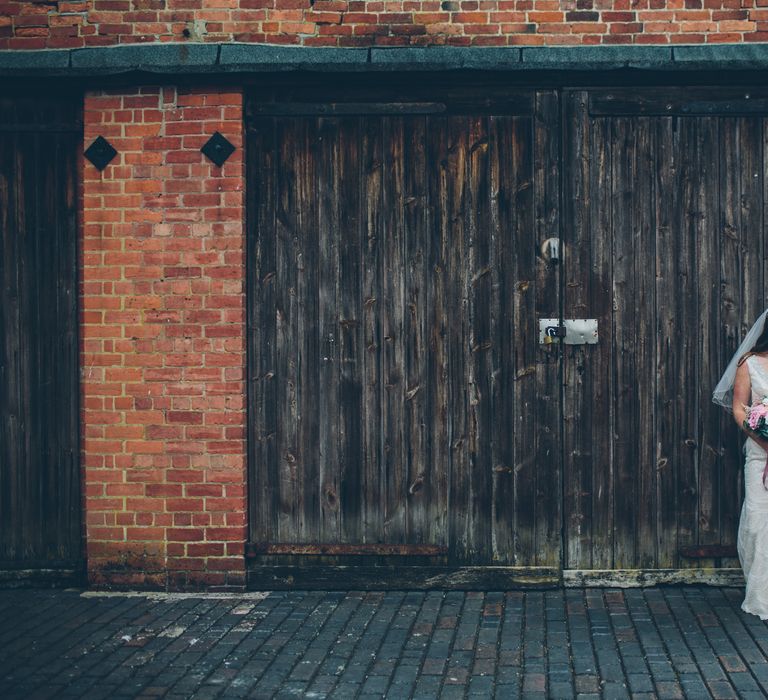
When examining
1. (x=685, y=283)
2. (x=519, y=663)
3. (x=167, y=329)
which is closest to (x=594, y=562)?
(x=519, y=663)

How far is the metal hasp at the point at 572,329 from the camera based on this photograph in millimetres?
6355

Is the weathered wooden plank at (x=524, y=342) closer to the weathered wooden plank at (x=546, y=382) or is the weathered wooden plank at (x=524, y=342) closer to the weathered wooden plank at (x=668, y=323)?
the weathered wooden plank at (x=546, y=382)

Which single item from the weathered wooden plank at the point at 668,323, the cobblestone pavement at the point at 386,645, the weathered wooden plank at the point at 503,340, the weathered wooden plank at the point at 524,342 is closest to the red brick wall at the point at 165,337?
the cobblestone pavement at the point at 386,645

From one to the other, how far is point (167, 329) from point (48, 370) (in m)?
0.93

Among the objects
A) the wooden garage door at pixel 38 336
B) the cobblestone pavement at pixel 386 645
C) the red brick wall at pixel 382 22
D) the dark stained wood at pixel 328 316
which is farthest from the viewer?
the wooden garage door at pixel 38 336

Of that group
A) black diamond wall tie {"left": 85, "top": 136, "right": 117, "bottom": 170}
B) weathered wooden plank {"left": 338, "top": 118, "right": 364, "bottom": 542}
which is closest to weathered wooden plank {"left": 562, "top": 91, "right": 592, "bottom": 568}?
weathered wooden plank {"left": 338, "top": 118, "right": 364, "bottom": 542}

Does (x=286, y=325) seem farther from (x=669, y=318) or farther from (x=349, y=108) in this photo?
(x=669, y=318)

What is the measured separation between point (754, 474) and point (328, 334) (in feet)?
9.34

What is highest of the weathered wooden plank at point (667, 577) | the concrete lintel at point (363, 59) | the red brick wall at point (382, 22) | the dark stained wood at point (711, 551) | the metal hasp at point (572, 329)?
the red brick wall at point (382, 22)

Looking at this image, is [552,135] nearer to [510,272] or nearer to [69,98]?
[510,272]

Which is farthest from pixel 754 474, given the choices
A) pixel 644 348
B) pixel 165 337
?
pixel 165 337

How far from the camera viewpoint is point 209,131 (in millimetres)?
6395

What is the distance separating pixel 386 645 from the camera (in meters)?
5.35

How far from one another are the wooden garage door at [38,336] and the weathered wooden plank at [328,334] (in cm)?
170
